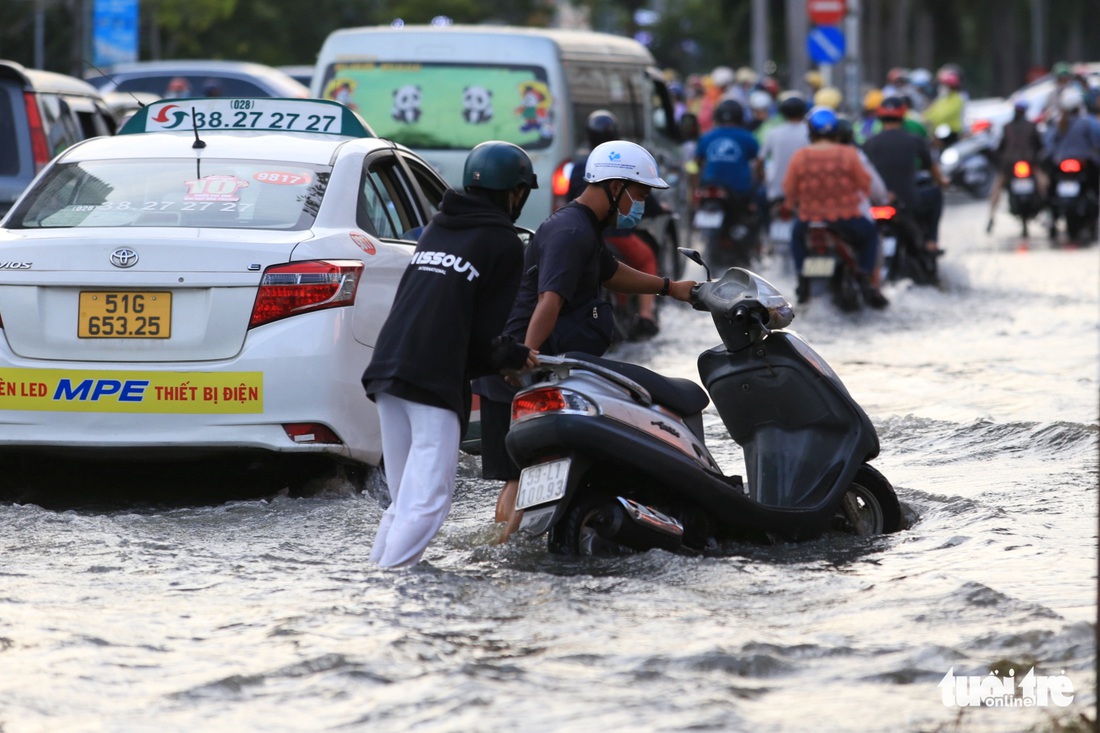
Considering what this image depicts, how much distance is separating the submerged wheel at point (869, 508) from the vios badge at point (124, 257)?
2.71 metres

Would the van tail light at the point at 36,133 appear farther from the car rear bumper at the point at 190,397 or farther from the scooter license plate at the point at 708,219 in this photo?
the scooter license plate at the point at 708,219

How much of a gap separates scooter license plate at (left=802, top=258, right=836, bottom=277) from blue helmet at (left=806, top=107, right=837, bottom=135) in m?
0.96

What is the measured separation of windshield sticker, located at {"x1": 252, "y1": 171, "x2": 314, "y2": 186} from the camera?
772 centimetres

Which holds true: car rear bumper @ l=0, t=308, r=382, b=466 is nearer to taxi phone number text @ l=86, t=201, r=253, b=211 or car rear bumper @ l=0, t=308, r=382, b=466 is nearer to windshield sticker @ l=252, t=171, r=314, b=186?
taxi phone number text @ l=86, t=201, r=253, b=211

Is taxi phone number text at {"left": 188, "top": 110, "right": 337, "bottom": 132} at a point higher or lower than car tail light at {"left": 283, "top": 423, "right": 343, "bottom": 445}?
higher

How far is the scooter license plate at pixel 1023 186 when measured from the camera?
2309 centimetres

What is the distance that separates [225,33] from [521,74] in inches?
1053

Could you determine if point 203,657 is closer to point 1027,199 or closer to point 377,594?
point 377,594

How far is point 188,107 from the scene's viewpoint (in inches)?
344

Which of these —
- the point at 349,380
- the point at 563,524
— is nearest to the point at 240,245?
the point at 349,380

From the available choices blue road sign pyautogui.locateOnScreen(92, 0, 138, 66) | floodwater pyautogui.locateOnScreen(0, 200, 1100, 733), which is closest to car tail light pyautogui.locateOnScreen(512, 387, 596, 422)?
floodwater pyautogui.locateOnScreen(0, 200, 1100, 733)

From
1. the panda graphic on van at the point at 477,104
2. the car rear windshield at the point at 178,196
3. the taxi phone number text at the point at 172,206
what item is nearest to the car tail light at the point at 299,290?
the car rear windshield at the point at 178,196

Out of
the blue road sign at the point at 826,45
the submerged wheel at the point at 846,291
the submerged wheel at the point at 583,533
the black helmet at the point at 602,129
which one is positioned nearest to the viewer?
the submerged wheel at the point at 583,533

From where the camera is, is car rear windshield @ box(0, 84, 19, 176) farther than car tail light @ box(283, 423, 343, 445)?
Yes
